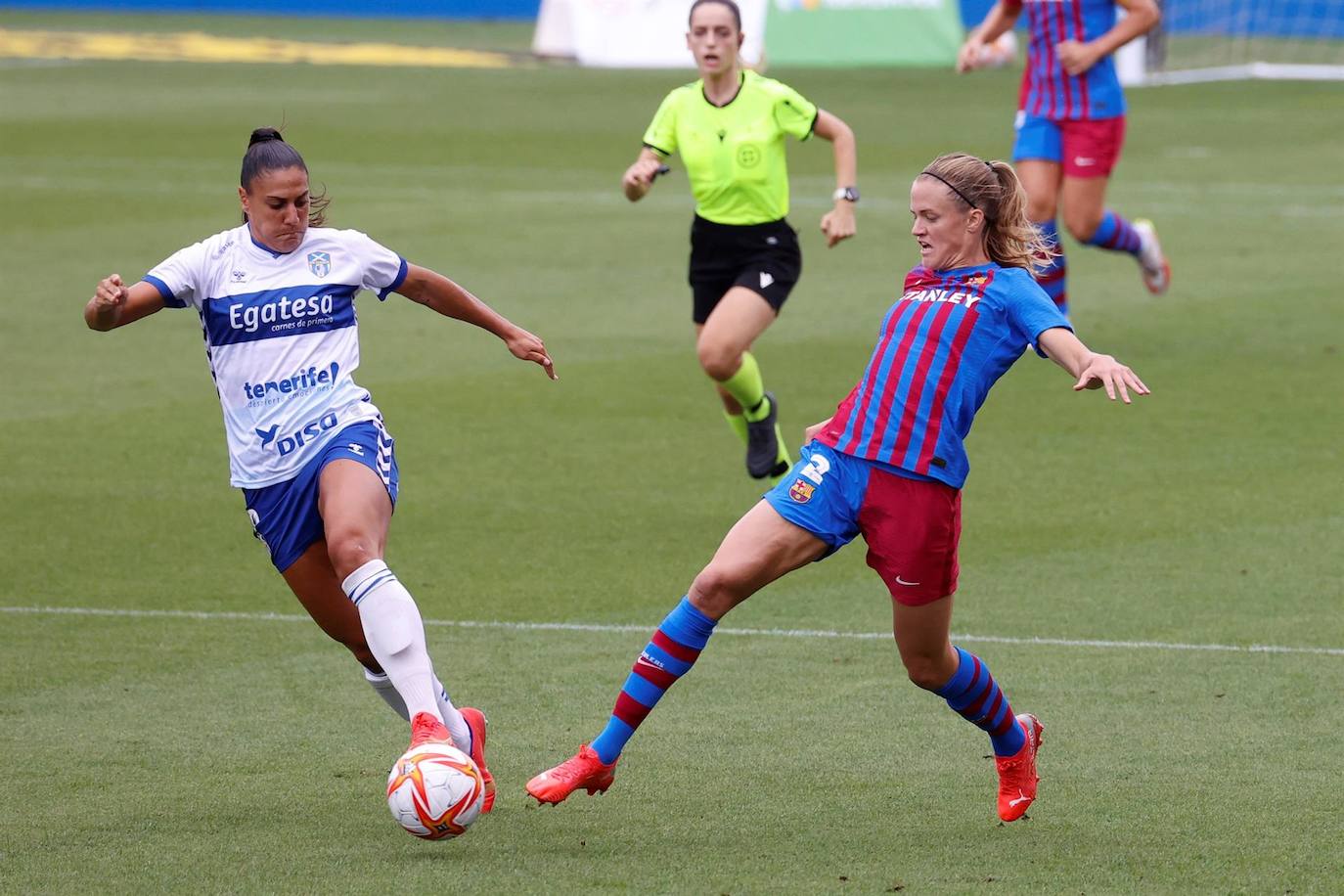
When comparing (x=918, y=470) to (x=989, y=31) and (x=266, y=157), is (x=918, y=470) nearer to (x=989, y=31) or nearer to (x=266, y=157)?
(x=266, y=157)

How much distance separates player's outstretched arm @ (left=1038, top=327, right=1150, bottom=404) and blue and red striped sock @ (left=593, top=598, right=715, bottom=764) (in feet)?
3.92

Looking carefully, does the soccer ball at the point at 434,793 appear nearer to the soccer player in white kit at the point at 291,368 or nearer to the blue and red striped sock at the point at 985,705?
the soccer player in white kit at the point at 291,368

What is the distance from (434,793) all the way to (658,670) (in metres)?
0.79

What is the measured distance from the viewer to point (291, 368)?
19.8 feet

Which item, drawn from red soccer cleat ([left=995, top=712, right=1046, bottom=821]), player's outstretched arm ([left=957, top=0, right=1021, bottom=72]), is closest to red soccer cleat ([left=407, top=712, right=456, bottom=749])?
red soccer cleat ([left=995, top=712, right=1046, bottom=821])

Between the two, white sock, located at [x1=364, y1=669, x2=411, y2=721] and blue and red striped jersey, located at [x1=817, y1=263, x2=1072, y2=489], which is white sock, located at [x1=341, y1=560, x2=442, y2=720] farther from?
blue and red striped jersey, located at [x1=817, y1=263, x2=1072, y2=489]

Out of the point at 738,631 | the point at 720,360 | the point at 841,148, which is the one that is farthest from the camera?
the point at 841,148

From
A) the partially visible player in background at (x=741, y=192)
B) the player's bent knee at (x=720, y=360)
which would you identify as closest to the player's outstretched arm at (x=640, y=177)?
the partially visible player in background at (x=741, y=192)

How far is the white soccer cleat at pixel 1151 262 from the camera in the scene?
13844 mm

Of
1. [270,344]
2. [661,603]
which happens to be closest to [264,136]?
[270,344]

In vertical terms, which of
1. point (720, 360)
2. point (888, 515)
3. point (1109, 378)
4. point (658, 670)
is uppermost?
point (1109, 378)

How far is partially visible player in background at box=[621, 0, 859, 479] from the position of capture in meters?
10.4

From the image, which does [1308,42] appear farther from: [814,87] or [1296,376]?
[1296,376]

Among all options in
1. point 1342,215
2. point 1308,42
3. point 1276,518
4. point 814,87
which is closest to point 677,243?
point 1342,215
